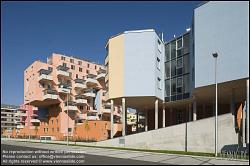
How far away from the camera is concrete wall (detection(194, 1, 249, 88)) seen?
103 feet

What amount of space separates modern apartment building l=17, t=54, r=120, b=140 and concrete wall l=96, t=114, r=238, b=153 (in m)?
36.8

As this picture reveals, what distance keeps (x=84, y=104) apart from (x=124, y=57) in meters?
39.6

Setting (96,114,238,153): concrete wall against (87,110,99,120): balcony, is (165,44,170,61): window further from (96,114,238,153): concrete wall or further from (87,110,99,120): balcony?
(87,110,99,120): balcony

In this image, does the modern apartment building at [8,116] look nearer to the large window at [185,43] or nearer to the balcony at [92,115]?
the balcony at [92,115]

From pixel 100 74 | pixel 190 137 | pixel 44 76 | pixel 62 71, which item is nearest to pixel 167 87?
pixel 190 137

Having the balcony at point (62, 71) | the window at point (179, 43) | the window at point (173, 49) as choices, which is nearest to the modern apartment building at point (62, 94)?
the balcony at point (62, 71)

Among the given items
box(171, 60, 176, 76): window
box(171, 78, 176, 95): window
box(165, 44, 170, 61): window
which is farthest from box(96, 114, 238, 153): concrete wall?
box(165, 44, 170, 61): window

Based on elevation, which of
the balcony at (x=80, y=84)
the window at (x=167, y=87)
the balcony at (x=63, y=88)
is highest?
the balcony at (x=80, y=84)

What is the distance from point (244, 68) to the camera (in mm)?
31078

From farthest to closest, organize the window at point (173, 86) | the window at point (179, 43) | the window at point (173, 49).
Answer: the window at point (173, 49) < the window at point (173, 86) < the window at point (179, 43)

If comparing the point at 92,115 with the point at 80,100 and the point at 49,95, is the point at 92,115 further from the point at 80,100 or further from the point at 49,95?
the point at 49,95

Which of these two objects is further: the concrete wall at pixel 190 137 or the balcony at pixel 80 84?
the balcony at pixel 80 84

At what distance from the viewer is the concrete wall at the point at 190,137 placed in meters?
32.3

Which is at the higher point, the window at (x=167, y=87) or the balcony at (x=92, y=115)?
the window at (x=167, y=87)
